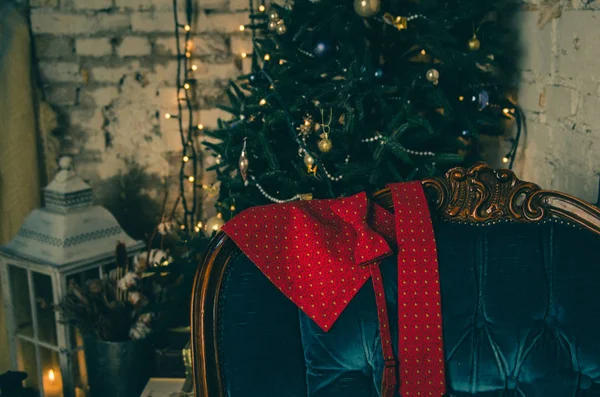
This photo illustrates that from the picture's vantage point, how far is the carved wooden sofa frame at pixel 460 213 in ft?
4.51

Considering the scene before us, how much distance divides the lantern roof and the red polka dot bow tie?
1.05m

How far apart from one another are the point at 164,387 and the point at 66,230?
66cm

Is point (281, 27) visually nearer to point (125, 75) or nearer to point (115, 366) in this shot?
point (125, 75)

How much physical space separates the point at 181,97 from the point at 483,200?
167 cm

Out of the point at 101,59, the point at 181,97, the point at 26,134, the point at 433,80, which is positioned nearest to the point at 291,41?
the point at 433,80

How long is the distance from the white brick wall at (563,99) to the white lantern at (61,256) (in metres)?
1.55

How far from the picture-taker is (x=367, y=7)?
78.1 inches

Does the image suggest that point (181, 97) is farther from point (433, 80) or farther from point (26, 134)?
point (433, 80)

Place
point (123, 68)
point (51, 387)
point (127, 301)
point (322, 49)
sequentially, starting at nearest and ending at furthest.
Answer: point (322, 49)
point (127, 301)
point (51, 387)
point (123, 68)

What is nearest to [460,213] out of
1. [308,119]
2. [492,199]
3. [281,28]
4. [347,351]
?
[492,199]

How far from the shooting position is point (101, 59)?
2.71 metres

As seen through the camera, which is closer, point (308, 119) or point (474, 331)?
point (474, 331)

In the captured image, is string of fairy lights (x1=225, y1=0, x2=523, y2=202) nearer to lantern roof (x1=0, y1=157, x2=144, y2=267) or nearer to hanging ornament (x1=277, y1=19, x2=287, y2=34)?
hanging ornament (x1=277, y1=19, x2=287, y2=34)

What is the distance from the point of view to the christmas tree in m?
1.98
